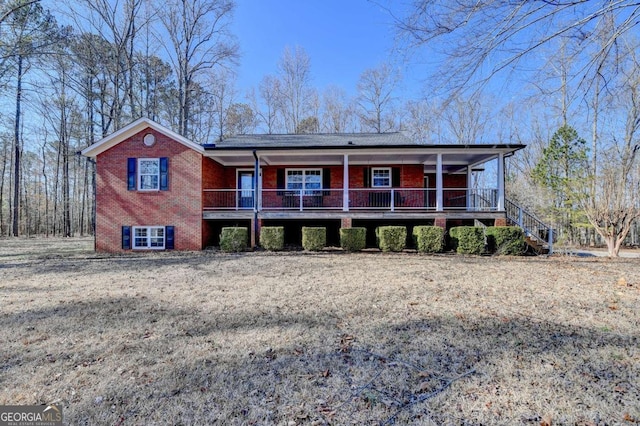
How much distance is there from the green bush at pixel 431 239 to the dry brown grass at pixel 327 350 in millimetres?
4170

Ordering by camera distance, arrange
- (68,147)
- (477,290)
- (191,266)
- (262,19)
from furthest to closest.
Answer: (68,147), (262,19), (191,266), (477,290)

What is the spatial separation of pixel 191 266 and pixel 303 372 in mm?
6729

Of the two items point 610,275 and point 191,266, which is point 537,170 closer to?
point 610,275

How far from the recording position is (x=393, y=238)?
36.4 feet

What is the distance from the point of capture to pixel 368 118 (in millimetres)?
25547

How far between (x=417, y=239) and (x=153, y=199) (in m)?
10.7

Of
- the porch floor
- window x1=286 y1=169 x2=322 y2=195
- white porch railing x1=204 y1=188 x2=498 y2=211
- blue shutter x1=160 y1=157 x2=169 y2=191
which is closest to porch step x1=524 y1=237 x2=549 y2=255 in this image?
the porch floor

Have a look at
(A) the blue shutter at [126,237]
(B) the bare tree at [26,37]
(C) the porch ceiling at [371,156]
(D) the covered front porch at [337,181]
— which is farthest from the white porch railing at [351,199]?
(B) the bare tree at [26,37]

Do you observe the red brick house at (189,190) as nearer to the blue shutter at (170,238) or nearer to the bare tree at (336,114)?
the blue shutter at (170,238)

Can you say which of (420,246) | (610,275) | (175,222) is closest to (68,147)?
(175,222)

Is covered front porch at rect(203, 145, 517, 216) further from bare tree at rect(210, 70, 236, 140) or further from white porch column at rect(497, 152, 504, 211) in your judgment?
bare tree at rect(210, 70, 236, 140)

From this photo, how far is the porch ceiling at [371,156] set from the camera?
11.7 m

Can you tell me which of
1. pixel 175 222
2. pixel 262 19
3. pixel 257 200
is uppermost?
pixel 262 19

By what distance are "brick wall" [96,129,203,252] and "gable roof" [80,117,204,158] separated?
0.17 meters
